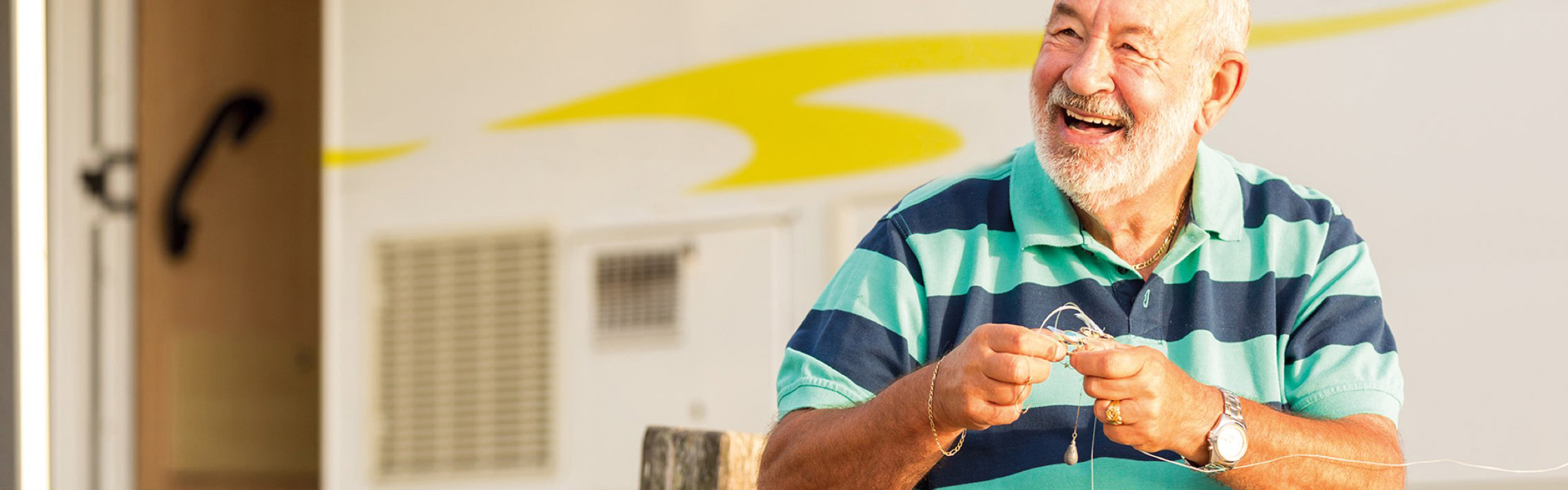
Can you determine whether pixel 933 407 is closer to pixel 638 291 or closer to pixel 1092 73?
pixel 1092 73

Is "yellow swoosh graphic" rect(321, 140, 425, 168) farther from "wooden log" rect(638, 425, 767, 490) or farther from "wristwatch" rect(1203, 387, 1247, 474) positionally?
"wristwatch" rect(1203, 387, 1247, 474)

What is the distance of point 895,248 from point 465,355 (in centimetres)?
294

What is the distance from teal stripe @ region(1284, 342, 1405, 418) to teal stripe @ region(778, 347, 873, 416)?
1.84ft

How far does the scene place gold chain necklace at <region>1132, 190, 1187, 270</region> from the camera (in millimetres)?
2340

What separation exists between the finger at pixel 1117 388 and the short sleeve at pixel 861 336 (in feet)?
1.23

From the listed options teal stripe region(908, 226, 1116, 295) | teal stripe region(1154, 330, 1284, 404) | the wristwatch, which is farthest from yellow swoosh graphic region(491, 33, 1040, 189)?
the wristwatch

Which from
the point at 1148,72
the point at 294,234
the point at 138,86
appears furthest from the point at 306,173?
the point at 1148,72

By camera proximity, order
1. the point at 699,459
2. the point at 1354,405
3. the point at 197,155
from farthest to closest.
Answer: the point at 197,155, the point at 699,459, the point at 1354,405

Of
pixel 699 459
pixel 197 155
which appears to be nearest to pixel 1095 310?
pixel 699 459

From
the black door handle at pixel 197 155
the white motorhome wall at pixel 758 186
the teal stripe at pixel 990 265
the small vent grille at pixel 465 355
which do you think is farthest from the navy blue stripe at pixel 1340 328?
the black door handle at pixel 197 155

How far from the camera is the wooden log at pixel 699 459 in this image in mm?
2557

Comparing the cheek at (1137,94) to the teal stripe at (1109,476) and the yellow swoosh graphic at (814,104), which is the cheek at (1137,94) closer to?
the teal stripe at (1109,476)

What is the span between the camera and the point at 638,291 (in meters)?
4.56

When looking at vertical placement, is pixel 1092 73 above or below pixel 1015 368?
above
